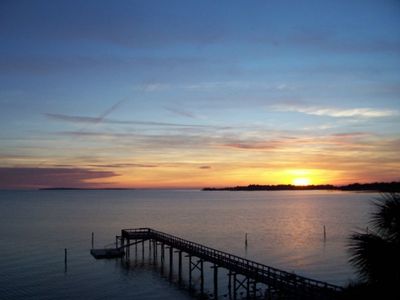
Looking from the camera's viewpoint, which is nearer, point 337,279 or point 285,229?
point 337,279

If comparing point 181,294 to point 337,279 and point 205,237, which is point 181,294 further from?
point 205,237

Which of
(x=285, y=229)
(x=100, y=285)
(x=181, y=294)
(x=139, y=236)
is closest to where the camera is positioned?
(x=181, y=294)

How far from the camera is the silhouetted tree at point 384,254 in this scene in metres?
8.95

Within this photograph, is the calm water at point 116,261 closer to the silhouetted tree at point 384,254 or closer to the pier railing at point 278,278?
the pier railing at point 278,278

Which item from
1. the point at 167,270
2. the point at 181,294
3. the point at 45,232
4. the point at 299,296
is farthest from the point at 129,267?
the point at 45,232

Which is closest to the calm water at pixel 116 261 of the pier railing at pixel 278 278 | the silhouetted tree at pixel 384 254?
the pier railing at pixel 278 278

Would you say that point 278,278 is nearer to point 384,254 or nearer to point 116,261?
point 384,254

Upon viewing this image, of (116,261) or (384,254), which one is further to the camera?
(116,261)

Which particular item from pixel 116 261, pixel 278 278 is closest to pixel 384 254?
pixel 278 278

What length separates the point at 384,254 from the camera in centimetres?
904

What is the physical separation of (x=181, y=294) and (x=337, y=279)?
17218 millimetres

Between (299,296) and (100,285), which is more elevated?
(299,296)

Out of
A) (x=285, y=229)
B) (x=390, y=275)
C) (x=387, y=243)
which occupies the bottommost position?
(x=285, y=229)

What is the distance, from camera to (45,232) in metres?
87.8
